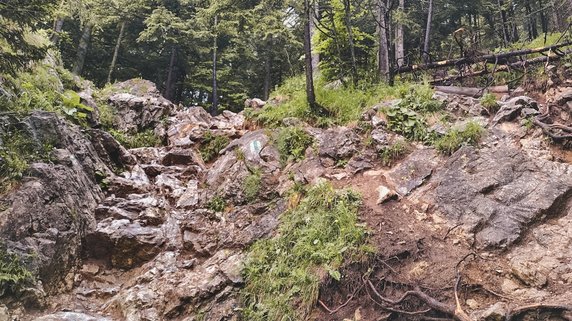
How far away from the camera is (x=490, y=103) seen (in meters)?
7.48

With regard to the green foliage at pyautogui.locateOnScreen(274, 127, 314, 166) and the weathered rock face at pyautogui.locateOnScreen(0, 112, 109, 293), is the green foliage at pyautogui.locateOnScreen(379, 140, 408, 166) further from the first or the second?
the weathered rock face at pyautogui.locateOnScreen(0, 112, 109, 293)

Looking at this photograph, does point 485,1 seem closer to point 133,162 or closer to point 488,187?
point 488,187

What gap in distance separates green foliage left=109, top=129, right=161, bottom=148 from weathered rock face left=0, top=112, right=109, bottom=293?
365 centimetres

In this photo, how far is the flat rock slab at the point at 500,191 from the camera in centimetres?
497

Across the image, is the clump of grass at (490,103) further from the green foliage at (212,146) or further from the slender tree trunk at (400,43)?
the green foliage at (212,146)

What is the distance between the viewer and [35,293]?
495 cm

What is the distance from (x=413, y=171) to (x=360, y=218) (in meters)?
1.54

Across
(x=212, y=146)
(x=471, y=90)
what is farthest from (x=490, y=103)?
(x=212, y=146)

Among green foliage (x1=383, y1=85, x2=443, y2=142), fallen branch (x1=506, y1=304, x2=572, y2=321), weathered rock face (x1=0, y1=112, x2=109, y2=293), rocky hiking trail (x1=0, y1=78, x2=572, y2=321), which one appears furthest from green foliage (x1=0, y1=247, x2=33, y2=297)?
green foliage (x1=383, y1=85, x2=443, y2=142)

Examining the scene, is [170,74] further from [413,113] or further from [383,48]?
[413,113]

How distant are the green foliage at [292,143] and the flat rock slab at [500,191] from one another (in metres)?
2.93

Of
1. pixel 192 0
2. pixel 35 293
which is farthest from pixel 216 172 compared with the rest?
pixel 192 0

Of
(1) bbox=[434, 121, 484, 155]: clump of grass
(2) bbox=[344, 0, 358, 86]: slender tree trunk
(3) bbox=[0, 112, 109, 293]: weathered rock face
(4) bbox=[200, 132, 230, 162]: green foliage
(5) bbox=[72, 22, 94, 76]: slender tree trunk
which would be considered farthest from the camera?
(5) bbox=[72, 22, 94, 76]: slender tree trunk

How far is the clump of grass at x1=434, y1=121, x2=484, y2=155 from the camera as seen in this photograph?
6500mm
